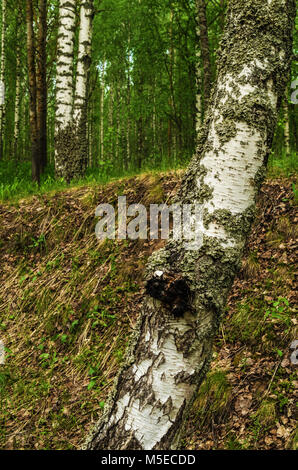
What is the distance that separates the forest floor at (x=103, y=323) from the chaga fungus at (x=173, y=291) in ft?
5.57

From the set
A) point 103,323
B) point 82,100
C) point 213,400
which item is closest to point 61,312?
point 103,323

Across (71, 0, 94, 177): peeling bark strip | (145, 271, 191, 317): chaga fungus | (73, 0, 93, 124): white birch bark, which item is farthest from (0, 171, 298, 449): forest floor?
(73, 0, 93, 124): white birch bark

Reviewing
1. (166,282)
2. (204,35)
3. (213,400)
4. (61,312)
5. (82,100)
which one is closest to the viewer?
(166,282)

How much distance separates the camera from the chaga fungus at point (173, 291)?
161cm

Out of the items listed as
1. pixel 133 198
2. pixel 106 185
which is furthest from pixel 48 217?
pixel 133 198

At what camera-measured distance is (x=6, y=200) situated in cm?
573

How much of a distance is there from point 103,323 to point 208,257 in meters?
2.55

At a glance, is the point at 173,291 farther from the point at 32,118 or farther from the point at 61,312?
the point at 32,118

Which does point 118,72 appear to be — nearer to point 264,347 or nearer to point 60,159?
point 60,159

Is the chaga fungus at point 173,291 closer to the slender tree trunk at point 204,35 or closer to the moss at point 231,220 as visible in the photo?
the moss at point 231,220

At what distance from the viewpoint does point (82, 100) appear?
281 inches

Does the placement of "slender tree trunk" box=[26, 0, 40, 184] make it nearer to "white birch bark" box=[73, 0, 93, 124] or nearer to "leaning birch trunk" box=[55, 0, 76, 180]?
"leaning birch trunk" box=[55, 0, 76, 180]

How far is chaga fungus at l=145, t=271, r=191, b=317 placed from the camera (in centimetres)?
161

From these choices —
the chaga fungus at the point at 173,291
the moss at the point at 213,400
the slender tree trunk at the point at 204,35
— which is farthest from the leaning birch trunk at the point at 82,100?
the chaga fungus at the point at 173,291
